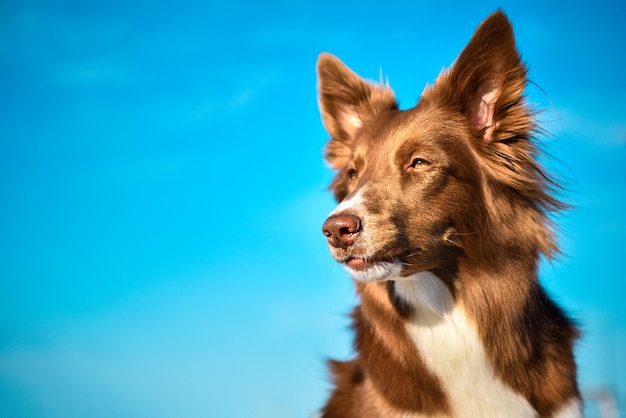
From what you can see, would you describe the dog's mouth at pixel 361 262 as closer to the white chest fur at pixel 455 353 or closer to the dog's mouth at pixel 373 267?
the dog's mouth at pixel 373 267

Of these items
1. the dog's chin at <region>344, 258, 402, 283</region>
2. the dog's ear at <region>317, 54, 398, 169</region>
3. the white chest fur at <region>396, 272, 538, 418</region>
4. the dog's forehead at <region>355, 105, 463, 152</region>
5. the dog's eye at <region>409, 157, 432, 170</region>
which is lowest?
the white chest fur at <region>396, 272, 538, 418</region>

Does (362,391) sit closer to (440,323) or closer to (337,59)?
(440,323)

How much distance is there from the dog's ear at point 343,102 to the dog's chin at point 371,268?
199 cm

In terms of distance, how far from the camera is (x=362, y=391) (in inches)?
221

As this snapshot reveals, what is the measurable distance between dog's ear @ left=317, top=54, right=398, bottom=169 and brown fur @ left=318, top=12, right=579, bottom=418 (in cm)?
84

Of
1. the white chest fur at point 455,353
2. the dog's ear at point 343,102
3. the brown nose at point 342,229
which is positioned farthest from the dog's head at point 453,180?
the dog's ear at point 343,102

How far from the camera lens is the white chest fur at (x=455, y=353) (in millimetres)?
5035

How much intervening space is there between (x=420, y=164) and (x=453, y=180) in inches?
11.9

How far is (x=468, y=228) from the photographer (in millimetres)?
5203

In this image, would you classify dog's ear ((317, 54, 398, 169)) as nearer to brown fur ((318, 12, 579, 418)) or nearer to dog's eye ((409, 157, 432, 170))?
brown fur ((318, 12, 579, 418))

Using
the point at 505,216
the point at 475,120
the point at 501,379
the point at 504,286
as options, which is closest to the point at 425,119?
the point at 475,120

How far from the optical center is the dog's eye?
5289 mm

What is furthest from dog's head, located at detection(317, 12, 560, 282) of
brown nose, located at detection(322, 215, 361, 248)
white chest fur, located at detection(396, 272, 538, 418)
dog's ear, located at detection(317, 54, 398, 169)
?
dog's ear, located at detection(317, 54, 398, 169)

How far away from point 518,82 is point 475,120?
503 millimetres
